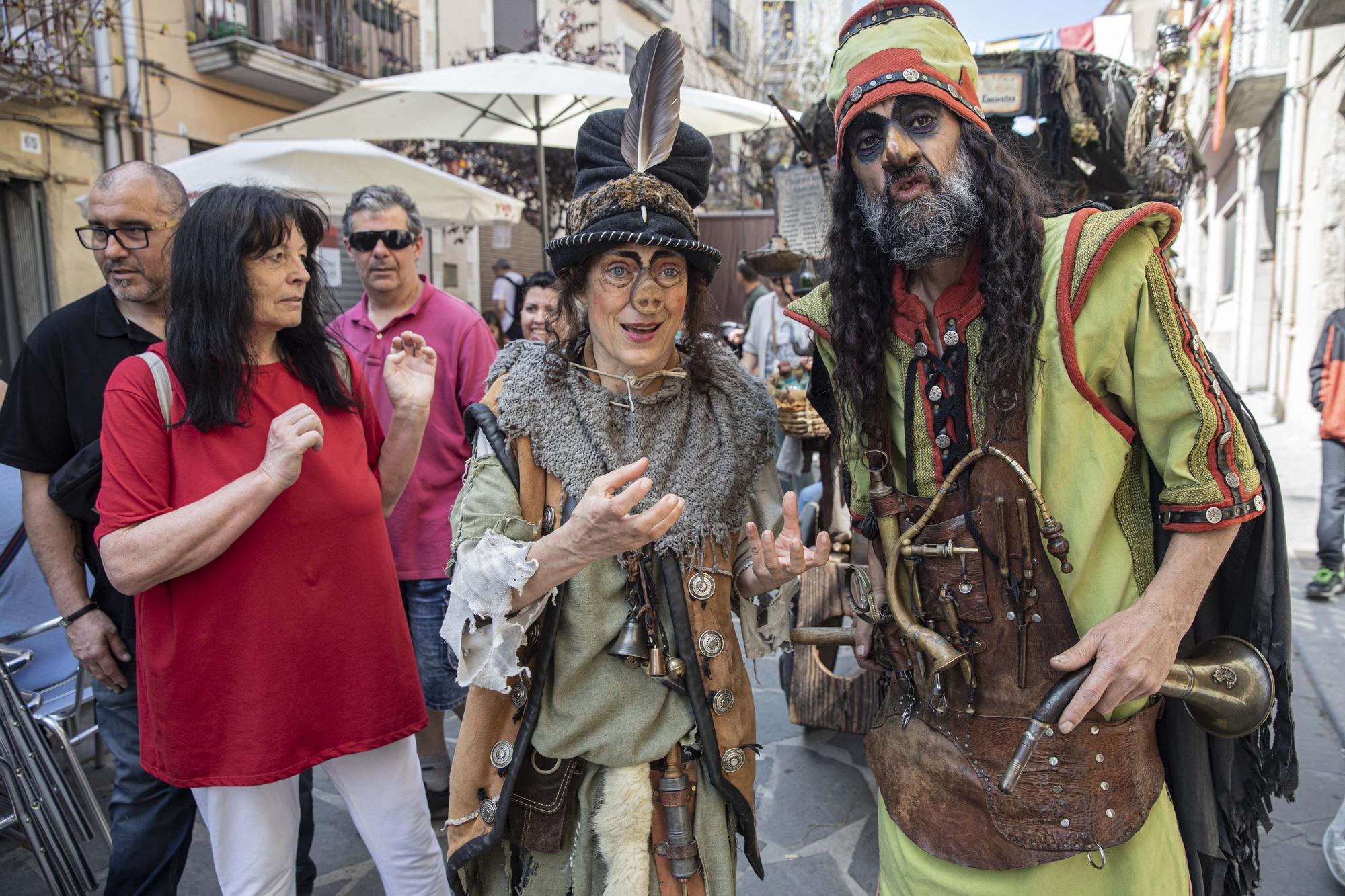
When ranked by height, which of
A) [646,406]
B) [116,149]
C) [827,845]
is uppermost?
[116,149]

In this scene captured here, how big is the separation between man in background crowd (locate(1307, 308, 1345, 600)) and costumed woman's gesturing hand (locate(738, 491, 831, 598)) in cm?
505

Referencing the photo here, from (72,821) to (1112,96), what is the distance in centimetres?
539

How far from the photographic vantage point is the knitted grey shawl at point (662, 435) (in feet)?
5.46

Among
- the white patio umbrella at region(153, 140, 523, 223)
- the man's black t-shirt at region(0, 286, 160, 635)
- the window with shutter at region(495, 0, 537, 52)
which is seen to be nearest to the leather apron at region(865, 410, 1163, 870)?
the man's black t-shirt at region(0, 286, 160, 635)

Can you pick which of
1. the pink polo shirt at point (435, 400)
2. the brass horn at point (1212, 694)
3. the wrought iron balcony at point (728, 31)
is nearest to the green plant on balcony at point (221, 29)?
the pink polo shirt at point (435, 400)

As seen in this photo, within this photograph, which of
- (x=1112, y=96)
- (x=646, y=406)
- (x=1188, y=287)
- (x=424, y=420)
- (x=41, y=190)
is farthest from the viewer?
(x=1188, y=287)

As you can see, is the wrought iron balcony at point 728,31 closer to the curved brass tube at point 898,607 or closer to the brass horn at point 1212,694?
the curved brass tube at point 898,607

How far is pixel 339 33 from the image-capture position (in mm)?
11258

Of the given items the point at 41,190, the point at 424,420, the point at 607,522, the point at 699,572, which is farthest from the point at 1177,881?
the point at 41,190

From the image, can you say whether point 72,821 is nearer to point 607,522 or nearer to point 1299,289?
point 607,522

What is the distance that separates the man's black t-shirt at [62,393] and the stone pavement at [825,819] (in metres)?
1.24

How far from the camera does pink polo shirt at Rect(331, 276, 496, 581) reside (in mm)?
3221

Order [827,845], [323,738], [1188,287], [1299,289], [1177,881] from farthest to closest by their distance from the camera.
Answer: [1188,287] → [1299,289] → [827,845] → [323,738] → [1177,881]

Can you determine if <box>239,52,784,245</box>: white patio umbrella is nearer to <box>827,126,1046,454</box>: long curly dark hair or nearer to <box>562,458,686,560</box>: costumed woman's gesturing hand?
<box>827,126,1046,454</box>: long curly dark hair
